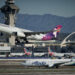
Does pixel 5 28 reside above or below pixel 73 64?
above

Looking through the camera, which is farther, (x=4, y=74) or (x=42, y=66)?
(x=42, y=66)

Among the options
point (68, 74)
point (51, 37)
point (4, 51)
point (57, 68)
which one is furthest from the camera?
point (51, 37)

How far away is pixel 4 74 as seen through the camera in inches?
2896

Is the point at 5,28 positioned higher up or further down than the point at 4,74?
higher up

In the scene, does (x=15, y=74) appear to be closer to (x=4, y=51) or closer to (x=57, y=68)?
(x=57, y=68)

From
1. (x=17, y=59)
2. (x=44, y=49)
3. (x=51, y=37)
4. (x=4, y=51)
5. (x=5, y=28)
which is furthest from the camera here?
(x=51, y=37)

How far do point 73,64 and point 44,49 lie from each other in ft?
241

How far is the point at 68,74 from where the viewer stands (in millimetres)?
72812

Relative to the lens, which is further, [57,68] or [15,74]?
[57,68]

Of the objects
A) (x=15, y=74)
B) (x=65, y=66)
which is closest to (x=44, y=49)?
(x=65, y=66)

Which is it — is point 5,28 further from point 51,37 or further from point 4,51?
point 51,37

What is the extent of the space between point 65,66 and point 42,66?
7300mm

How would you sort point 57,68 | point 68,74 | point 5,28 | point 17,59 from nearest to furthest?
point 68,74
point 57,68
point 17,59
point 5,28

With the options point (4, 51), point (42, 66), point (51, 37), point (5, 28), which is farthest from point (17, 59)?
point (51, 37)
